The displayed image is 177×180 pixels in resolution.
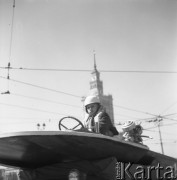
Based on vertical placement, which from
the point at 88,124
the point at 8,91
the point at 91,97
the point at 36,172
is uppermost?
the point at 8,91

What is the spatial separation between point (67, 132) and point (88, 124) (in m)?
1.67

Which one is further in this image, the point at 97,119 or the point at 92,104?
the point at 92,104

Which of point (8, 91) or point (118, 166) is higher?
point (8, 91)

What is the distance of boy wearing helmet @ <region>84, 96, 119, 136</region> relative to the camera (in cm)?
464

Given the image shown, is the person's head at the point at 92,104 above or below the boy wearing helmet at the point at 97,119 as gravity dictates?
above

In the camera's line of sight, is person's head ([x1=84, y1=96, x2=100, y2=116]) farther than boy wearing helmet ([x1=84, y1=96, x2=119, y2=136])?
Yes

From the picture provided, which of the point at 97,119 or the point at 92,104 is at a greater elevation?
the point at 92,104

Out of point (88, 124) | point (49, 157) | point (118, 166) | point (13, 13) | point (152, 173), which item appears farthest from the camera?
point (13, 13)

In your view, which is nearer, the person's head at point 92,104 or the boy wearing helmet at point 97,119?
the boy wearing helmet at point 97,119

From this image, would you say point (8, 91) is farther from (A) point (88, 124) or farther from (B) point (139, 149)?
(B) point (139, 149)

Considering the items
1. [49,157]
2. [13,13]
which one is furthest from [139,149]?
[13,13]

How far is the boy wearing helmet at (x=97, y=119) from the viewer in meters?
4.64

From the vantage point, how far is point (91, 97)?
5.09 meters

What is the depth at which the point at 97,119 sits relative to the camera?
4719 millimetres
